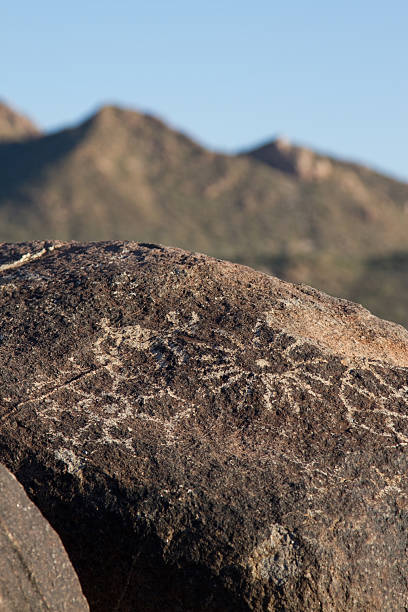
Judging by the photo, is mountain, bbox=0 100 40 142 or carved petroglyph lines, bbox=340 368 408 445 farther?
mountain, bbox=0 100 40 142

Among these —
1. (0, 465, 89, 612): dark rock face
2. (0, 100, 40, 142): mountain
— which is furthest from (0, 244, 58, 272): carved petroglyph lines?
(0, 100, 40, 142): mountain

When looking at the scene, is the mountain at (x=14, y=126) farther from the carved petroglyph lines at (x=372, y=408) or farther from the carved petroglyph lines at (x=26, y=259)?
the carved petroglyph lines at (x=372, y=408)

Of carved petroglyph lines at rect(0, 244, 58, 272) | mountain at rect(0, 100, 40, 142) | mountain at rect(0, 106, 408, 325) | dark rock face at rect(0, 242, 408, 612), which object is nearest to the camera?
dark rock face at rect(0, 242, 408, 612)

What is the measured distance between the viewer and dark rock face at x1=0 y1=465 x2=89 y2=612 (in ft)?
9.70

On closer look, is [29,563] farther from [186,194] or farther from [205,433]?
[186,194]

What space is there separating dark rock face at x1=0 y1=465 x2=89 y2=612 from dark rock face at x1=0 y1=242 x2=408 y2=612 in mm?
358

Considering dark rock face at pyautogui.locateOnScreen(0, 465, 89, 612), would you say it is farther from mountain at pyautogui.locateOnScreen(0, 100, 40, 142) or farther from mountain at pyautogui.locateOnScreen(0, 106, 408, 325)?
mountain at pyautogui.locateOnScreen(0, 100, 40, 142)

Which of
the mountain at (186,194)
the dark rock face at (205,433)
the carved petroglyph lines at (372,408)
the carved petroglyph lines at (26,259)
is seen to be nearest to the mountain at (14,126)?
the mountain at (186,194)

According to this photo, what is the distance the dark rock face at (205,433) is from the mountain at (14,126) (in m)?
50.7

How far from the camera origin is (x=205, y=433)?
12.6ft

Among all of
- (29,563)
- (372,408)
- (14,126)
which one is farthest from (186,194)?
(29,563)

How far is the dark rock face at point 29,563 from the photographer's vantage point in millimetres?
2957

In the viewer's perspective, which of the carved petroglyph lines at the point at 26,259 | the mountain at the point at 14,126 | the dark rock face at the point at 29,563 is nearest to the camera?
the dark rock face at the point at 29,563

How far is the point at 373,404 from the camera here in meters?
4.12
